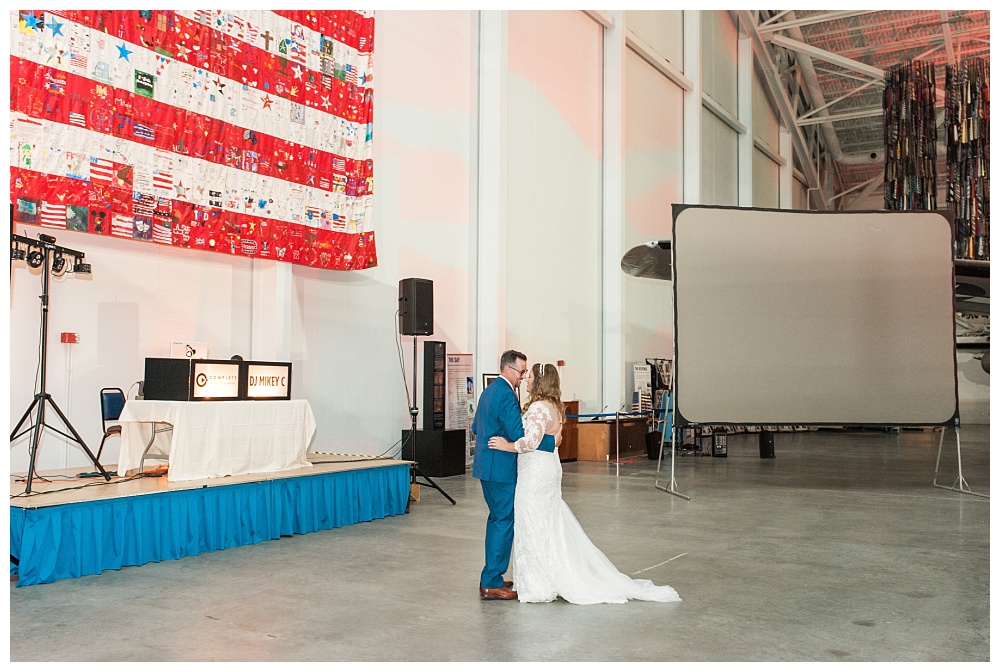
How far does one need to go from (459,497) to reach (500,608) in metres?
4.19

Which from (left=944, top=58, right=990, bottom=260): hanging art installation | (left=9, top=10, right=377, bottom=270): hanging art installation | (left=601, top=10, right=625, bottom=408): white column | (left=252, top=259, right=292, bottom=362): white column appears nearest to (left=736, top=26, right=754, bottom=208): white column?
(left=944, top=58, right=990, bottom=260): hanging art installation

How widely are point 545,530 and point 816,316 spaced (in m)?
5.31

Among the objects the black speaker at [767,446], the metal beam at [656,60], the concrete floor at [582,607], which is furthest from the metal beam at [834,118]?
the concrete floor at [582,607]

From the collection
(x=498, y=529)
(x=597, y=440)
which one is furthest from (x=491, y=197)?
(x=498, y=529)

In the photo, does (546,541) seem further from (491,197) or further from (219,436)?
(491,197)

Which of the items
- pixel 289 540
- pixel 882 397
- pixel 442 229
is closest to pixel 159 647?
pixel 289 540

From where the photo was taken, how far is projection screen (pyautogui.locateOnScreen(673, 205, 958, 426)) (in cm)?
859

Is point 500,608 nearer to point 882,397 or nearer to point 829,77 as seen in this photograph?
point 882,397

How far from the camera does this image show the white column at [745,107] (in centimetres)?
2144

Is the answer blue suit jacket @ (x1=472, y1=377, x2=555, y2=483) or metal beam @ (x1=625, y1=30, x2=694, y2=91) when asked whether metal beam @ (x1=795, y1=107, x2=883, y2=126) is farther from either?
blue suit jacket @ (x1=472, y1=377, x2=555, y2=483)

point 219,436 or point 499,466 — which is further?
point 219,436

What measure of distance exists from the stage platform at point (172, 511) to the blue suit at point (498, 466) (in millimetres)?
2268

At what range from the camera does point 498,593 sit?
4.59 m

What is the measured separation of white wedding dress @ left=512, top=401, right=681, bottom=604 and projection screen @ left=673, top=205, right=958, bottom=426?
4171mm
